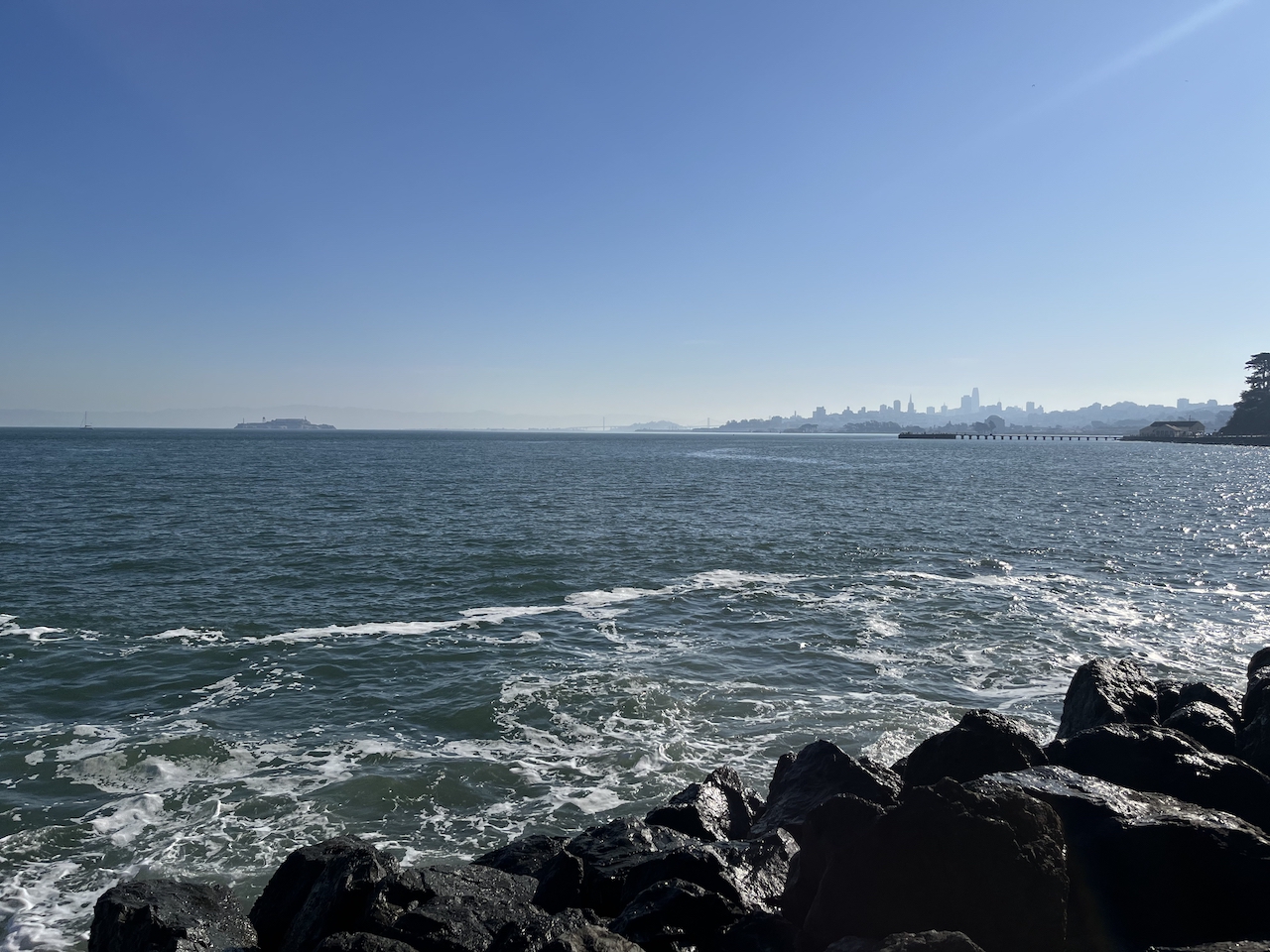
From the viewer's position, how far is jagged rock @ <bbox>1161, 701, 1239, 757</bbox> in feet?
38.8

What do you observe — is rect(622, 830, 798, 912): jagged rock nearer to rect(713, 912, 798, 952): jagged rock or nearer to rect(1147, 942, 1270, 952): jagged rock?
rect(713, 912, 798, 952): jagged rock

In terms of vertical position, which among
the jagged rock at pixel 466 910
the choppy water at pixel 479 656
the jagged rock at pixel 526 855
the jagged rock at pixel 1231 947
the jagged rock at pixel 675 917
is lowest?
the choppy water at pixel 479 656

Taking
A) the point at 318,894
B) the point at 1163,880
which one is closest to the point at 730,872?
the point at 1163,880

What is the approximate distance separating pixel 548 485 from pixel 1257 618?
193 ft

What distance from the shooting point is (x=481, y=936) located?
A: 7789 mm

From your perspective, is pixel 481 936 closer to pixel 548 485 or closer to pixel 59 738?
pixel 59 738

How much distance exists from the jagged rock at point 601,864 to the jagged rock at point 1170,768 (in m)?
5.99

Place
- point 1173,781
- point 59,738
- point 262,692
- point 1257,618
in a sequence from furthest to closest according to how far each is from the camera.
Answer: point 1257,618 < point 262,692 < point 59,738 < point 1173,781

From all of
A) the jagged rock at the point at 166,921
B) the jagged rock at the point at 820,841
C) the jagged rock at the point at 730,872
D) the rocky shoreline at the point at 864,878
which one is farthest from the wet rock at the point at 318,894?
the jagged rock at the point at 820,841

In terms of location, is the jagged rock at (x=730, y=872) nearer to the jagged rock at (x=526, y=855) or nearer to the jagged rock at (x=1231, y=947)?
the jagged rock at (x=526, y=855)

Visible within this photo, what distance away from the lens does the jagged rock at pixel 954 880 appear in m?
6.65

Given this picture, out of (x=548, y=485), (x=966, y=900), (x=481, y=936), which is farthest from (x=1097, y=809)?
(x=548, y=485)

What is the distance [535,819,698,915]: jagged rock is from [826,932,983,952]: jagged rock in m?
3.66

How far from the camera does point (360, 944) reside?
23.0 ft
